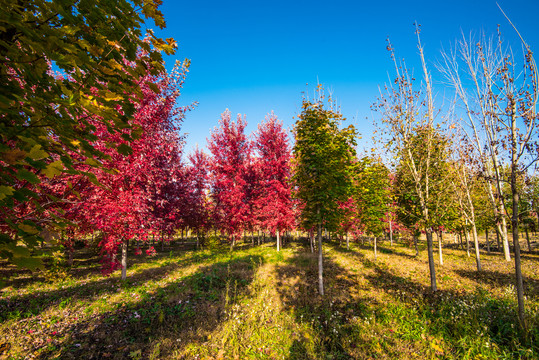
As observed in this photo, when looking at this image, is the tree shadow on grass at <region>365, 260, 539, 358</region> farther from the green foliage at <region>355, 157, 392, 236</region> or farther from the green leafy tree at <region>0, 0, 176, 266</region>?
the green leafy tree at <region>0, 0, 176, 266</region>

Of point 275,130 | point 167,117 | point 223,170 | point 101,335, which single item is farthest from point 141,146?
point 275,130

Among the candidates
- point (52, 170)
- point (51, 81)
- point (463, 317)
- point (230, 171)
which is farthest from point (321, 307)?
point (230, 171)

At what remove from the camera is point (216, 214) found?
18.7 m

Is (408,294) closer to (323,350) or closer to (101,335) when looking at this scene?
(323,350)

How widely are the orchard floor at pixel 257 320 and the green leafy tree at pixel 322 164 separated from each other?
2068 mm

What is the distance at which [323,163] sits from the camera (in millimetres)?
7586

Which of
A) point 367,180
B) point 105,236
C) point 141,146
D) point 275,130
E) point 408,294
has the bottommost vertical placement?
point 408,294

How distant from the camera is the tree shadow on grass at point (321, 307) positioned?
4.58m

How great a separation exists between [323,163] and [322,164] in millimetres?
51

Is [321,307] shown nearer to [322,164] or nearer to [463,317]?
[463,317]

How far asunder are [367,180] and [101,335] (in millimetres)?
13103

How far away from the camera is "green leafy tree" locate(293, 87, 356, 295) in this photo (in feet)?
24.6

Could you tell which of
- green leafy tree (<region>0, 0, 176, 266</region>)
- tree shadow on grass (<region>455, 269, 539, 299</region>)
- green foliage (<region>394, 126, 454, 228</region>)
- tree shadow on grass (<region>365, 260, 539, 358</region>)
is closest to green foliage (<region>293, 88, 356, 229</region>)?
green foliage (<region>394, 126, 454, 228</region>)

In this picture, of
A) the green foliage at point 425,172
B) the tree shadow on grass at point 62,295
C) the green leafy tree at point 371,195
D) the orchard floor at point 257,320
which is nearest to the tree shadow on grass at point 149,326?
the orchard floor at point 257,320
